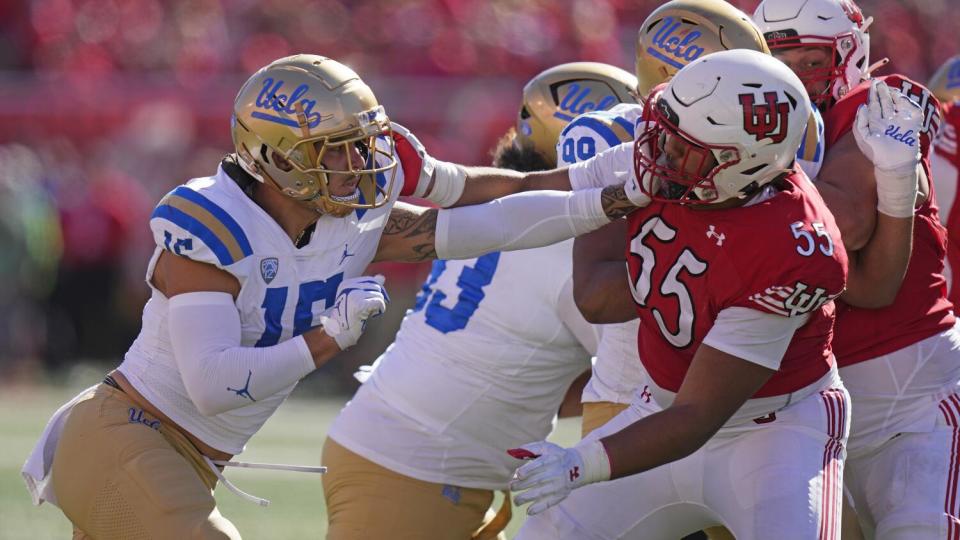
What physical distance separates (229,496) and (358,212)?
9.97 ft

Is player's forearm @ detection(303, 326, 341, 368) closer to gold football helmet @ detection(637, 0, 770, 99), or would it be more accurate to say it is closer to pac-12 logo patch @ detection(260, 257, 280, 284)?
pac-12 logo patch @ detection(260, 257, 280, 284)

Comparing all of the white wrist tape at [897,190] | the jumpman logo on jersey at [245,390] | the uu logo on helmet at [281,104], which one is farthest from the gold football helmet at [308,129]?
the white wrist tape at [897,190]

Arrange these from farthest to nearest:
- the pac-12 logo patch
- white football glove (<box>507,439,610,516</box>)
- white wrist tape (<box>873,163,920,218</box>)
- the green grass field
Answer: the green grass field, white wrist tape (<box>873,163,920,218</box>), the pac-12 logo patch, white football glove (<box>507,439,610,516</box>)

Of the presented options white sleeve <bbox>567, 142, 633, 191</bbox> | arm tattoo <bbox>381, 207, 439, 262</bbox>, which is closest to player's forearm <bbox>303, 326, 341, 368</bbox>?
arm tattoo <bbox>381, 207, 439, 262</bbox>

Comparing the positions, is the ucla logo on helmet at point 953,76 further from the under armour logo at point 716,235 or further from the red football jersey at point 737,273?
the under armour logo at point 716,235

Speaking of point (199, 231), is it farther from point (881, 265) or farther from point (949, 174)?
point (949, 174)

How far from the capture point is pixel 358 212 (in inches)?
144

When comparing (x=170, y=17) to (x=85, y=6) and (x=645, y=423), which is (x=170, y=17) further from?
(x=645, y=423)

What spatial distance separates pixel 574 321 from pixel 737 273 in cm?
97

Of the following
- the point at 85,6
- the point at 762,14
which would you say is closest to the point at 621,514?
the point at 762,14

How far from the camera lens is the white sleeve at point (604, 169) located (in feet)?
11.9

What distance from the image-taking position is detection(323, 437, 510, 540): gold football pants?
3.87 meters

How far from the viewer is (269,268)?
3.40 metres

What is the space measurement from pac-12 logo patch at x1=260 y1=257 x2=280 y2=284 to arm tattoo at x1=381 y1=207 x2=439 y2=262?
0.43 meters
